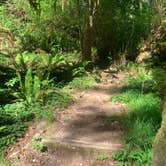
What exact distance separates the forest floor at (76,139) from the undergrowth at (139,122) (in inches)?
5.5

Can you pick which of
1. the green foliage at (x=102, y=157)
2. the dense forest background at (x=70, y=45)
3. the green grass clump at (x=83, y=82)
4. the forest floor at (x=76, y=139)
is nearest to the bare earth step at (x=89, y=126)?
the forest floor at (x=76, y=139)

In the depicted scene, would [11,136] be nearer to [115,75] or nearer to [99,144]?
[99,144]

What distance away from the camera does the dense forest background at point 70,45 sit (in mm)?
7730

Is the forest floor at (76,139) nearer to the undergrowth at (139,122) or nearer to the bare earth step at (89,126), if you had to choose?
the bare earth step at (89,126)

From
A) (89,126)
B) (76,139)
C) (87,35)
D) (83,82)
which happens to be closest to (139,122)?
(89,126)

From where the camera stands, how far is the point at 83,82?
8.85 metres

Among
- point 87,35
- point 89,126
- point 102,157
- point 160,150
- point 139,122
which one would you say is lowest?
point 102,157

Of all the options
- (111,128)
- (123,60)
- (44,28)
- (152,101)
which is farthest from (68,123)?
(44,28)

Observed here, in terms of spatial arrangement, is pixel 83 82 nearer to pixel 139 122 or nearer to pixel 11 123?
pixel 11 123

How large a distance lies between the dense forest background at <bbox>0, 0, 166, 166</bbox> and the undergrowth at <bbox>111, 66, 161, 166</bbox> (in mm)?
405

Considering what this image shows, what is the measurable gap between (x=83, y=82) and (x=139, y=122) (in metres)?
3.23

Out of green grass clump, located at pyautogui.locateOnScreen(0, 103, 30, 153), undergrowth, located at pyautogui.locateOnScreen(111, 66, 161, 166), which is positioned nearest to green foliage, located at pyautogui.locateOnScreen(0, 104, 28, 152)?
green grass clump, located at pyautogui.locateOnScreen(0, 103, 30, 153)

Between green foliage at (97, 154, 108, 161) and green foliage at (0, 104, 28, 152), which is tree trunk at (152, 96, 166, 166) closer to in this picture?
green foliage at (97, 154, 108, 161)

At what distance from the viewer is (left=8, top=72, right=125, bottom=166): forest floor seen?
17.7 ft
